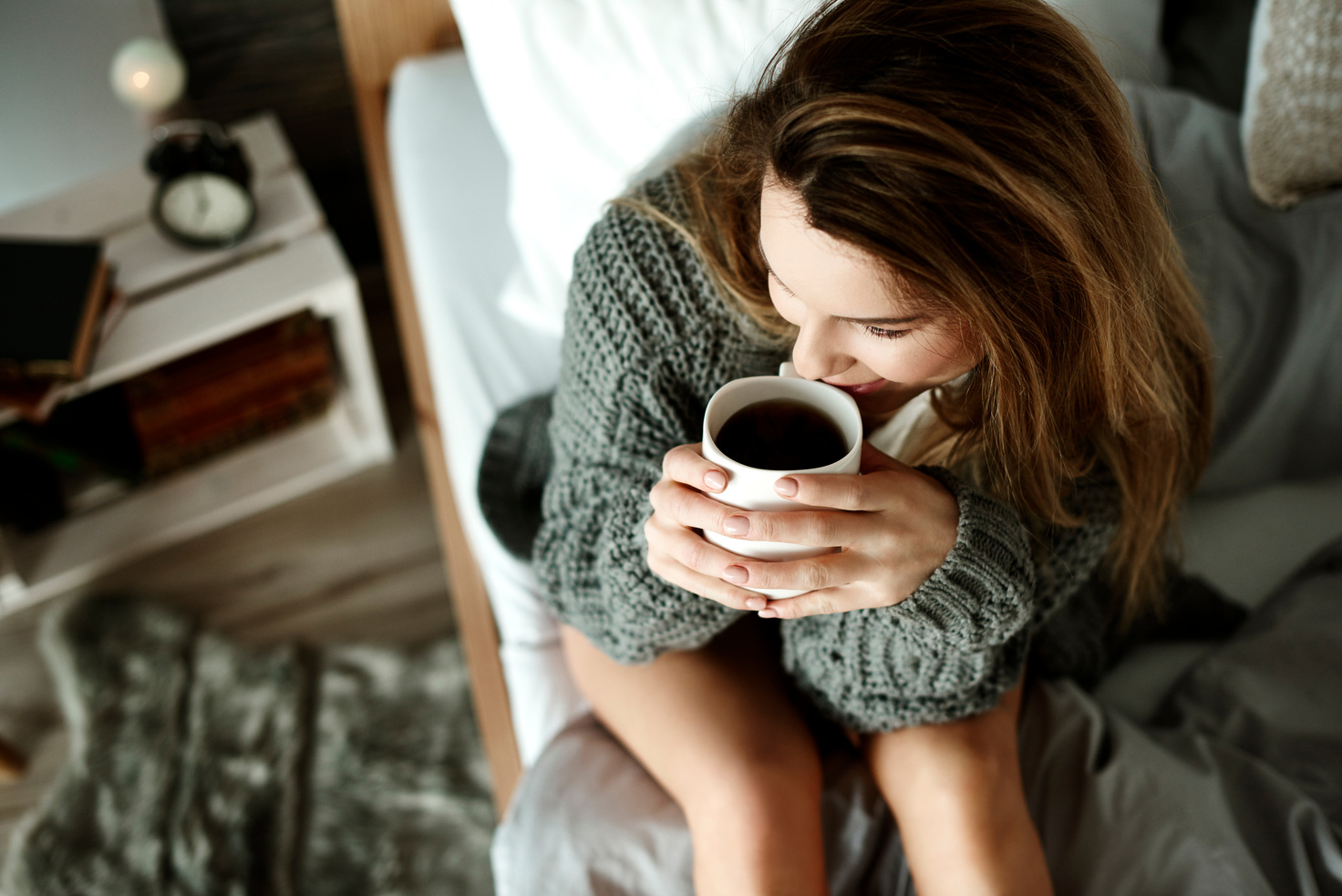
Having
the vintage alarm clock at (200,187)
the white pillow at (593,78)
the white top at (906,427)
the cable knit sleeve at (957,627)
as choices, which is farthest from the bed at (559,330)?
the white top at (906,427)

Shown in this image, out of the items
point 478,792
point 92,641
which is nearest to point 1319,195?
point 478,792

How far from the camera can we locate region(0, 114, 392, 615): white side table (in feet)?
3.84

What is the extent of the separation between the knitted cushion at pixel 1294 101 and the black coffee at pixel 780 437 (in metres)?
0.73

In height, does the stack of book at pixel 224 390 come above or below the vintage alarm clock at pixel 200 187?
below

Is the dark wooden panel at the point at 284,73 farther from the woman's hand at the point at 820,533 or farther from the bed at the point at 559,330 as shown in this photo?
the woman's hand at the point at 820,533

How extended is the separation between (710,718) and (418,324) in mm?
796

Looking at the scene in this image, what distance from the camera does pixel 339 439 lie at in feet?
4.91

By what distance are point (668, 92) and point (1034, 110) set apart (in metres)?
0.51

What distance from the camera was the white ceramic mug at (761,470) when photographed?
523 mm

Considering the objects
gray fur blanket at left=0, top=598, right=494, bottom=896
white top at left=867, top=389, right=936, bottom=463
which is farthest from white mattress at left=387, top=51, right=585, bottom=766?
white top at left=867, top=389, right=936, bottom=463

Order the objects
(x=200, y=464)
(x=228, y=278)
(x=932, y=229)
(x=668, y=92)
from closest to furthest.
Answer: (x=932, y=229) < (x=668, y=92) < (x=228, y=278) < (x=200, y=464)

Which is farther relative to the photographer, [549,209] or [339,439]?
[339,439]

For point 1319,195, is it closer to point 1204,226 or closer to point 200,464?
point 1204,226

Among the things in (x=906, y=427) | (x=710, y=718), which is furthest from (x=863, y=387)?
(x=710, y=718)
